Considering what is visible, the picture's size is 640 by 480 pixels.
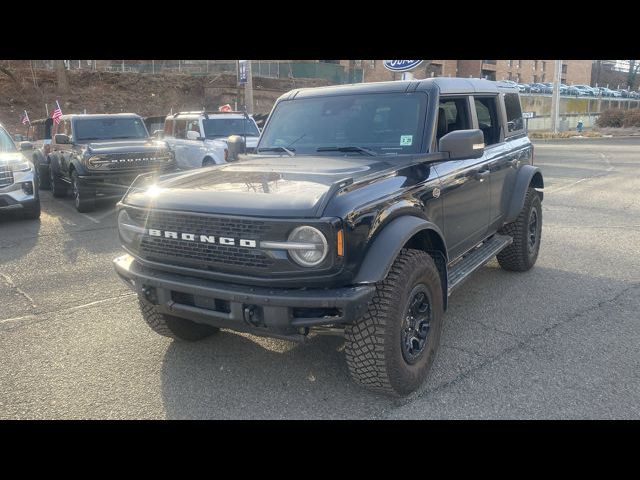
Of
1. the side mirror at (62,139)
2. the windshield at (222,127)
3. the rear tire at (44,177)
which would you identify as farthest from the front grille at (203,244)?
the rear tire at (44,177)

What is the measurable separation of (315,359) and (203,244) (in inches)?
50.4

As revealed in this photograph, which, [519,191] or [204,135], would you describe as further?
[204,135]

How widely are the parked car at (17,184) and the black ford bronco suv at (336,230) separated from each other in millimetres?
6048

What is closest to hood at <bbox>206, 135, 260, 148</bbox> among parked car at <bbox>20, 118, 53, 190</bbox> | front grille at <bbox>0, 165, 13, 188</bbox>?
parked car at <bbox>20, 118, 53, 190</bbox>

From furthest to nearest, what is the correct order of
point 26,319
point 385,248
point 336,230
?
point 26,319 → point 385,248 → point 336,230

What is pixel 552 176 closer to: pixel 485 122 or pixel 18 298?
pixel 485 122

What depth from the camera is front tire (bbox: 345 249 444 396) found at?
305cm

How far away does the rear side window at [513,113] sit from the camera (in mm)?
5586

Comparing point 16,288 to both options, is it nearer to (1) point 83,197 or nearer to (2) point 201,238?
(2) point 201,238

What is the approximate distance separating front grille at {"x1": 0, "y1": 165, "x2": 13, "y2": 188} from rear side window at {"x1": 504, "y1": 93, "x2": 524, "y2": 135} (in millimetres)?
7678

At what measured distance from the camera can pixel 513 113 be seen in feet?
19.0

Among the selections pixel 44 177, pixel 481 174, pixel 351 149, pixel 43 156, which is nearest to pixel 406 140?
pixel 351 149

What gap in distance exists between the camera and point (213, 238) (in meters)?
3.08
